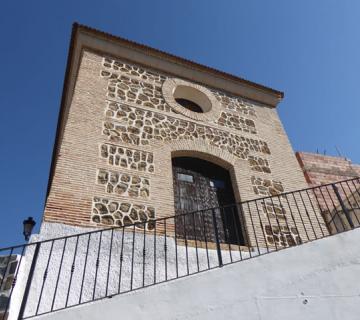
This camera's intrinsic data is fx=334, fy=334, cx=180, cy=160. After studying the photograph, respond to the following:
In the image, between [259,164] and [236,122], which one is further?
[236,122]

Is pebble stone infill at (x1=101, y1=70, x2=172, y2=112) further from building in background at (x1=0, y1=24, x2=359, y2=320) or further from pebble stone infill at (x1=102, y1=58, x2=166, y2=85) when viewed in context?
pebble stone infill at (x1=102, y1=58, x2=166, y2=85)

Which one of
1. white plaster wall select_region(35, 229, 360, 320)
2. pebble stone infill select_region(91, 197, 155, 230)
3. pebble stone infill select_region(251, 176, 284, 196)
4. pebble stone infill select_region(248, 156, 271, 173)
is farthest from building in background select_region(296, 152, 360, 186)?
pebble stone infill select_region(91, 197, 155, 230)

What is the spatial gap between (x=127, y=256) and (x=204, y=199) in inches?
90.6

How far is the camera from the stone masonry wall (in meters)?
5.51

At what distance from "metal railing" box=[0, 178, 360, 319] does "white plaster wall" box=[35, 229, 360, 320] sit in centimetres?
28

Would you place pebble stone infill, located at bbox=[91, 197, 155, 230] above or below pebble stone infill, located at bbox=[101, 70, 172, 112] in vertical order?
below

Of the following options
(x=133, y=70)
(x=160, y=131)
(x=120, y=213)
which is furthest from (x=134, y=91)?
(x=120, y=213)

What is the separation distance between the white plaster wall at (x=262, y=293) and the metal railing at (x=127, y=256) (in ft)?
0.93

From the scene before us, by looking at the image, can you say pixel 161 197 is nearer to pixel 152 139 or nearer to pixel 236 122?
pixel 152 139

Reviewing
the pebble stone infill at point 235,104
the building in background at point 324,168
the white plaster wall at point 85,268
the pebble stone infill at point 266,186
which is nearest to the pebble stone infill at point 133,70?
the pebble stone infill at point 235,104

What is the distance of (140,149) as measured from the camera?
6.61m

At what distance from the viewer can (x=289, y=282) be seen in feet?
13.6

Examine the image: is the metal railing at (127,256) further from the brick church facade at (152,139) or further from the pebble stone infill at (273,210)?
the brick church facade at (152,139)

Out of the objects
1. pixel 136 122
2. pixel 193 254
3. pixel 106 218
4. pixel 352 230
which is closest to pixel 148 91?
pixel 136 122
